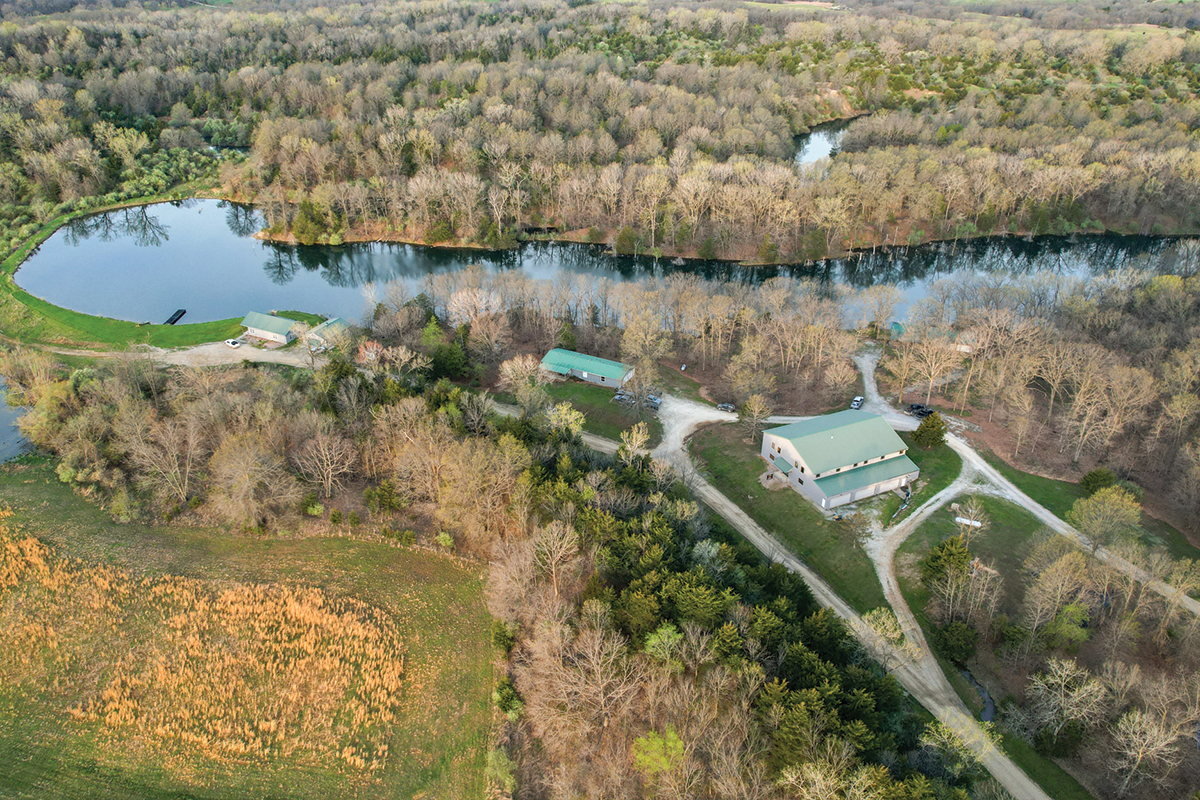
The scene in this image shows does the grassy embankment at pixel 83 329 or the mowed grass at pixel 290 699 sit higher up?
the grassy embankment at pixel 83 329

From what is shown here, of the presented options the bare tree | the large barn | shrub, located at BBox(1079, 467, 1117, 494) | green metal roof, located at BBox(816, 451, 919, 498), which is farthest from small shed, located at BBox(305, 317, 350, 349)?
shrub, located at BBox(1079, 467, 1117, 494)

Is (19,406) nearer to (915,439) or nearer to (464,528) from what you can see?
(464,528)

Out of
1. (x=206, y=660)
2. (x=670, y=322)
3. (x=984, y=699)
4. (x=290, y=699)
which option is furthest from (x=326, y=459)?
(x=984, y=699)

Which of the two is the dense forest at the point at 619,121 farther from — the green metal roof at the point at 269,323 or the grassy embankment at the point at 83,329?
the green metal roof at the point at 269,323

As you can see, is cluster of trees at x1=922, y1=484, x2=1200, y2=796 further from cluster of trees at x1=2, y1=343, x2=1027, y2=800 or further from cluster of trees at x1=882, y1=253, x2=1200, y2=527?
cluster of trees at x1=882, y1=253, x2=1200, y2=527

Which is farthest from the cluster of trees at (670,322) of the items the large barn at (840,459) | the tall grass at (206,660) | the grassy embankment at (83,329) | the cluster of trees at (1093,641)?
the tall grass at (206,660)

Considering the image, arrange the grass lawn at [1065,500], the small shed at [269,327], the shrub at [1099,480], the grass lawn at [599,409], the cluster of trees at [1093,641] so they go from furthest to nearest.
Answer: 1. the small shed at [269,327]
2. the grass lawn at [599,409]
3. the shrub at [1099,480]
4. the grass lawn at [1065,500]
5. the cluster of trees at [1093,641]

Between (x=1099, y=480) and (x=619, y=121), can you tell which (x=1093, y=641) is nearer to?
(x=1099, y=480)
